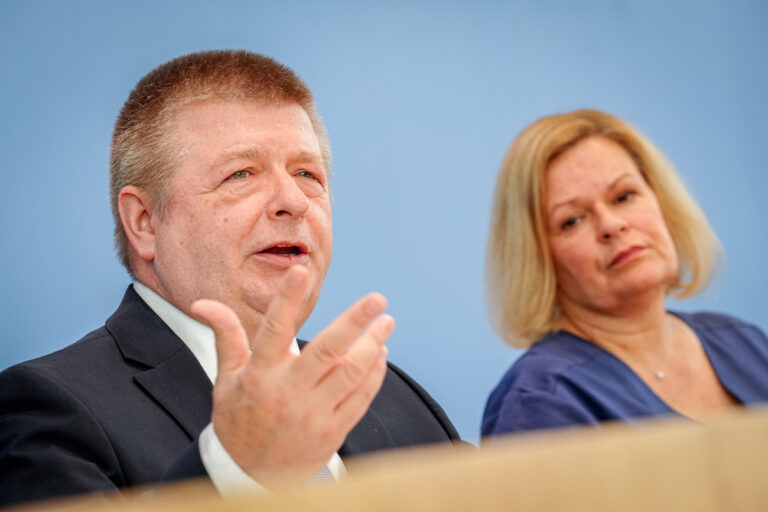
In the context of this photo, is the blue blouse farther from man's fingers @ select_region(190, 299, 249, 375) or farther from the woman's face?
man's fingers @ select_region(190, 299, 249, 375)

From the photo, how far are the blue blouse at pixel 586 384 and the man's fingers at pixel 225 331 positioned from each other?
2.39 feet

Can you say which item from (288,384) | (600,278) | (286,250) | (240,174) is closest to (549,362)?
(600,278)

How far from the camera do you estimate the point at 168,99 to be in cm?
132

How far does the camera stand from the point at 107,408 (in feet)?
3.41

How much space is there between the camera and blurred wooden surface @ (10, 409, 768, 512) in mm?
281

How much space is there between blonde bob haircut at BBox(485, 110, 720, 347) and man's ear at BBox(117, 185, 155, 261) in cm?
67

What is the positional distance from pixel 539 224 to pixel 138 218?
72 centimetres

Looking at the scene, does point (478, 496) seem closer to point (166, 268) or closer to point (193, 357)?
point (193, 357)

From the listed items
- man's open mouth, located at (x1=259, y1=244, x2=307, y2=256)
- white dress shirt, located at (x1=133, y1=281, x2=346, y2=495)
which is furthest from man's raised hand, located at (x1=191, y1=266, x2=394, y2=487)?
man's open mouth, located at (x1=259, y1=244, x2=307, y2=256)

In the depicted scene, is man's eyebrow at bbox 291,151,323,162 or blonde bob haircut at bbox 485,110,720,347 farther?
blonde bob haircut at bbox 485,110,720,347

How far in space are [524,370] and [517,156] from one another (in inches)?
16.3

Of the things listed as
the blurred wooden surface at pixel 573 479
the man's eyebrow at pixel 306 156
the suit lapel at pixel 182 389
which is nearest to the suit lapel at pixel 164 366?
the suit lapel at pixel 182 389

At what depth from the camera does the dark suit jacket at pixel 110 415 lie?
0.92 metres

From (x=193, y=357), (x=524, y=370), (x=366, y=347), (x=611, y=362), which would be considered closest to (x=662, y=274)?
(x=611, y=362)
